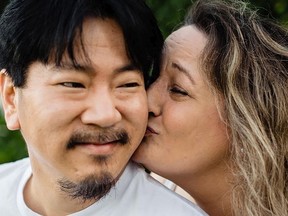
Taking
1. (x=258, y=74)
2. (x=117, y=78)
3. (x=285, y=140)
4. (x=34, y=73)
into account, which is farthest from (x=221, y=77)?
(x=34, y=73)

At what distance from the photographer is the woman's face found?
268 centimetres

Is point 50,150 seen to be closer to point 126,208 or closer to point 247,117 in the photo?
point 126,208

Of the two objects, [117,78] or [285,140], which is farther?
[285,140]

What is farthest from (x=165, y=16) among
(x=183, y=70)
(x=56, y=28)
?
(x=56, y=28)

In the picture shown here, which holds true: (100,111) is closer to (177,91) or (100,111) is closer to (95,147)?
(95,147)

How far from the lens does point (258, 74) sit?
2729 mm

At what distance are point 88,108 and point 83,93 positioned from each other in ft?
0.16

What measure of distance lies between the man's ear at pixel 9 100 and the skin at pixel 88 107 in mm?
41

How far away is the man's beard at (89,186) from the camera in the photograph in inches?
92.0

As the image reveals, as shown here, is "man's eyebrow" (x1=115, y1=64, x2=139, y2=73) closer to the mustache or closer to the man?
the man

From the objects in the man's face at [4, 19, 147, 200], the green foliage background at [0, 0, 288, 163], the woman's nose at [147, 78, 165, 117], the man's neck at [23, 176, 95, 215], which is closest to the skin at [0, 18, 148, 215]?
the man's face at [4, 19, 147, 200]

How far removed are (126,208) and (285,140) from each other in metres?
0.68

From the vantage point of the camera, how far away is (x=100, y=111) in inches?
88.3

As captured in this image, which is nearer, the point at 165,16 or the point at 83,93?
the point at 83,93
